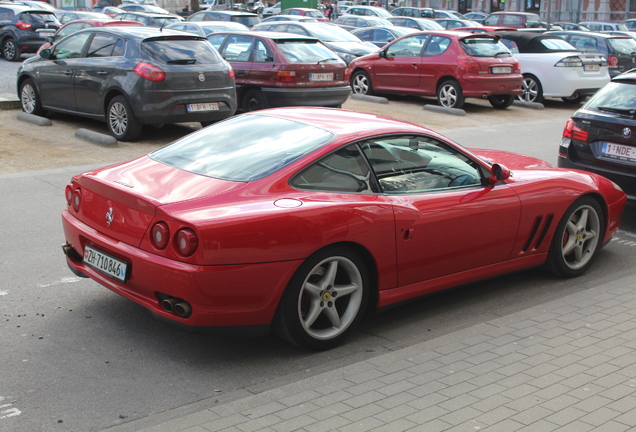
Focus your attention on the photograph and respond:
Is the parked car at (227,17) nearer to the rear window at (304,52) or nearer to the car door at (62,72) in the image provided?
the rear window at (304,52)

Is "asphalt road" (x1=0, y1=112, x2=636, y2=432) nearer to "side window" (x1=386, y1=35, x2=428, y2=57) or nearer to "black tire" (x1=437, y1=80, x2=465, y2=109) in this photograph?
"black tire" (x1=437, y1=80, x2=465, y2=109)

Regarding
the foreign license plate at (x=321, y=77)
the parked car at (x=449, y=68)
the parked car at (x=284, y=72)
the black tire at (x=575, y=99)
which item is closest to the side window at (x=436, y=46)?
the parked car at (x=449, y=68)

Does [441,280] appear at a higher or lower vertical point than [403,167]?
lower

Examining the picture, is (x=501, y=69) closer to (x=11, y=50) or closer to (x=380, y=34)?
(x=380, y=34)

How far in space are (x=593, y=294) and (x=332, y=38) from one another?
55.2 feet

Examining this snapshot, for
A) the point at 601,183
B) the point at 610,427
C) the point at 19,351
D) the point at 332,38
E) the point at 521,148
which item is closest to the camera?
the point at 610,427

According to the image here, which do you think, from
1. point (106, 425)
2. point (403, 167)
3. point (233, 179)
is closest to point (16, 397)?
point (106, 425)

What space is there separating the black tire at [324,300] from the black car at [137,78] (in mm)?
7240

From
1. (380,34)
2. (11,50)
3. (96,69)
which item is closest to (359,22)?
(380,34)

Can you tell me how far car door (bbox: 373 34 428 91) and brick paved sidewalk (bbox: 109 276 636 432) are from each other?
13.3 m

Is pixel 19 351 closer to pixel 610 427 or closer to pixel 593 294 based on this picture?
pixel 610 427

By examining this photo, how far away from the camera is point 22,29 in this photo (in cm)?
2325

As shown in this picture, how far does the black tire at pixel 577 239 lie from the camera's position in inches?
241

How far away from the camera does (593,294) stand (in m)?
5.87
